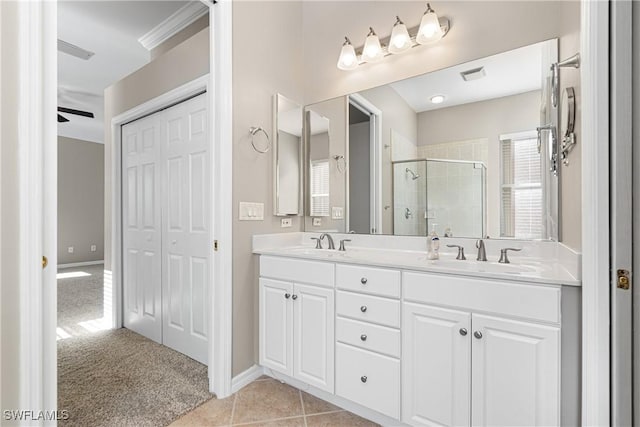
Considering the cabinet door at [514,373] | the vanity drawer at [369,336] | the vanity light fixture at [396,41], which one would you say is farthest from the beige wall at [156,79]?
the cabinet door at [514,373]

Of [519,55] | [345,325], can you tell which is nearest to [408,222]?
[345,325]

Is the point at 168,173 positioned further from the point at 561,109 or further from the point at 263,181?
the point at 561,109

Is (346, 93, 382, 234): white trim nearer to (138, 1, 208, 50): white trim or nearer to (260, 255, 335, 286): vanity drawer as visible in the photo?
(260, 255, 335, 286): vanity drawer

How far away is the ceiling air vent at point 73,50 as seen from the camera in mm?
3182

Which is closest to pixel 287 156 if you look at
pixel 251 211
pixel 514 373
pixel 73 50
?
pixel 251 211

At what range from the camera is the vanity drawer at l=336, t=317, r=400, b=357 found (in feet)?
4.91

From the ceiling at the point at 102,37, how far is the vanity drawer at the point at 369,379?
3072 millimetres

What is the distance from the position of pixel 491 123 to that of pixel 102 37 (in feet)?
11.9

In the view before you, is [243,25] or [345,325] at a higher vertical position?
[243,25]

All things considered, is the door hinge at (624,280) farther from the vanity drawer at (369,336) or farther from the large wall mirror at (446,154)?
the vanity drawer at (369,336)

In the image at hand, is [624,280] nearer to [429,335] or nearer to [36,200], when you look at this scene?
[429,335]

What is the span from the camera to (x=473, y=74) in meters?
1.85

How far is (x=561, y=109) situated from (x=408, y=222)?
38.2 inches

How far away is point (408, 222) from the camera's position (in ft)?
6.69
